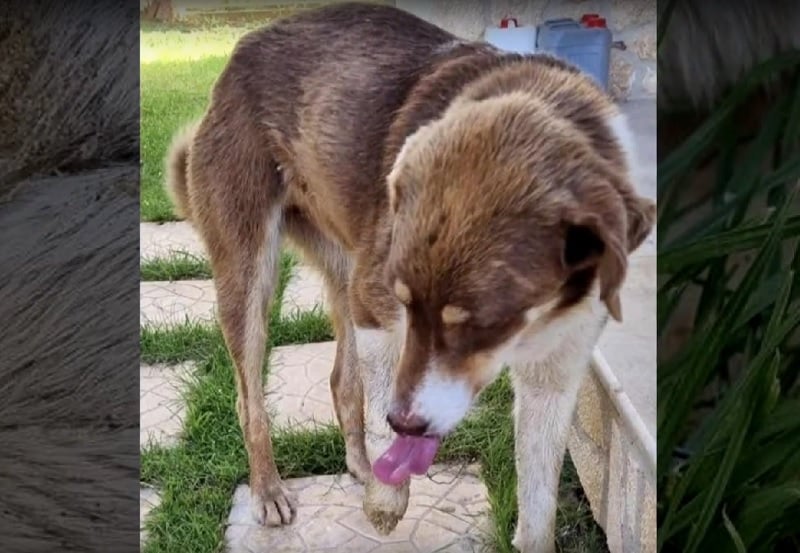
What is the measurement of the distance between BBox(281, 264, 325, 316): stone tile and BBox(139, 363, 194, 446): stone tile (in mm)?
139

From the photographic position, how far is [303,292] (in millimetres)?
1344

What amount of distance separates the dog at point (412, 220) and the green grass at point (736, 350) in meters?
0.12

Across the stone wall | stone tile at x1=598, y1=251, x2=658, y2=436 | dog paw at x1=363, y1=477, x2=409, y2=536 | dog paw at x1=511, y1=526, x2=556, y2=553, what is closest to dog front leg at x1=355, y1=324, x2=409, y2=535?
dog paw at x1=363, y1=477, x2=409, y2=536

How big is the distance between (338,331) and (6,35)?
1.59ft

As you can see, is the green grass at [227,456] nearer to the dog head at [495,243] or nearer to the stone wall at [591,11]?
the dog head at [495,243]

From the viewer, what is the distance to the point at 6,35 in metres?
1.29

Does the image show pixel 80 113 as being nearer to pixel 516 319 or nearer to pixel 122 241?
pixel 122 241

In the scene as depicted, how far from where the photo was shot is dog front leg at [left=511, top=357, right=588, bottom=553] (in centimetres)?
130

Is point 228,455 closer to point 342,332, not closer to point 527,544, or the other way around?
point 342,332

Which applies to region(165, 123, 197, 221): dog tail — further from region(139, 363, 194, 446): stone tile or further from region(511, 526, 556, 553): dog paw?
region(511, 526, 556, 553): dog paw

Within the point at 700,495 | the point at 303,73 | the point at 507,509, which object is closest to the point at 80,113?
the point at 303,73

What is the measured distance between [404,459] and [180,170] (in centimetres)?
40

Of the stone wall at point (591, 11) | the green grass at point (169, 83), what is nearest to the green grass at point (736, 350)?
the stone wall at point (591, 11)

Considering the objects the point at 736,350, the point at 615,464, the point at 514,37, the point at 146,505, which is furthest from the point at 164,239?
the point at 736,350
